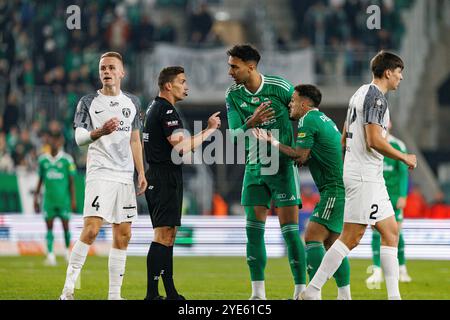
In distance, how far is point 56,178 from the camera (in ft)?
63.2

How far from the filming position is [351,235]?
1010 centimetres

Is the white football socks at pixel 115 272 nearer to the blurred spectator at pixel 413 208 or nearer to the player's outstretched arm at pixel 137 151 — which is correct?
the player's outstretched arm at pixel 137 151

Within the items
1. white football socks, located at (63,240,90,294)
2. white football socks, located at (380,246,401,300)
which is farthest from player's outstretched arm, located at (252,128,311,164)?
white football socks, located at (63,240,90,294)

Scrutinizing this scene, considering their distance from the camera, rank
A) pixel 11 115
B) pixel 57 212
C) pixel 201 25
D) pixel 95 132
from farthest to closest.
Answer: pixel 201 25 → pixel 11 115 → pixel 57 212 → pixel 95 132

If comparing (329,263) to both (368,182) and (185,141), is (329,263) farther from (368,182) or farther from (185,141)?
(185,141)

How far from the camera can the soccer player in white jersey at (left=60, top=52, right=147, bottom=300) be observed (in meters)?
10.8

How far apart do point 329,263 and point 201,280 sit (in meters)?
5.83

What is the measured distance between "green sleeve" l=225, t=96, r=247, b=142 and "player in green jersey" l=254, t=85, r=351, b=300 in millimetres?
300

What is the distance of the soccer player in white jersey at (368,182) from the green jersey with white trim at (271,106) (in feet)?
3.78

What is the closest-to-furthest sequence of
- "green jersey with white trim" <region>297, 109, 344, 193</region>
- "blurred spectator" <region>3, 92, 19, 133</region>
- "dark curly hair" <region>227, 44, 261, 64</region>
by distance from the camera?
"green jersey with white trim" <region>297, 109, 344, 193</region>, "dark curly hair" <region>227, 44, 261, 64</region>, "blurred spectator" <region>3, 92, 19, 133</region>

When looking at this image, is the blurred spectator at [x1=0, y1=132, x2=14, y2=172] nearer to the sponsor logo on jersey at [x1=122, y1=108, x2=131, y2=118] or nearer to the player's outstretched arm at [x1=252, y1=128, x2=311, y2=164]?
the sponsor logo on jersey at [x1=122, y1=108, x2=131, y2=118]

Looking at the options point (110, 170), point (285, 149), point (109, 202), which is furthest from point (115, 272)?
point (285, 149)

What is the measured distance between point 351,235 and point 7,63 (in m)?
18.3

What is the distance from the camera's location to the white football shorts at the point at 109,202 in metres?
10.8
